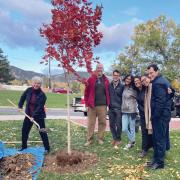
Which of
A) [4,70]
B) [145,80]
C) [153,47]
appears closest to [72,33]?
[145,80]

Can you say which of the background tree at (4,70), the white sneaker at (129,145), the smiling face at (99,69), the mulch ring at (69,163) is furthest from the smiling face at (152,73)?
the background tree at (4,70)

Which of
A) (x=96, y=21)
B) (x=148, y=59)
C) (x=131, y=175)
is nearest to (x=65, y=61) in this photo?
(x=96, y=21)

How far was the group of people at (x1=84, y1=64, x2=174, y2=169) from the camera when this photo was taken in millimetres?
7379

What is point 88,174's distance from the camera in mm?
7195

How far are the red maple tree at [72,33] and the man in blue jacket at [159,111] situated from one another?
1351 millimetres

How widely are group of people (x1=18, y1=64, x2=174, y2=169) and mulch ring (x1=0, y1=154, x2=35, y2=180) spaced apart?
127 cm

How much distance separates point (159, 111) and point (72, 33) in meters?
2.25

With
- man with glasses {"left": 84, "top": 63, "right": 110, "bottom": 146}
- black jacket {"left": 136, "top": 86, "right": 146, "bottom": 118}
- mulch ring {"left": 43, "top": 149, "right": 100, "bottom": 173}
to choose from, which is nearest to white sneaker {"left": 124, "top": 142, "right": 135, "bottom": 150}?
man with glasses {"left": 84, "top": 63, "right": 110, "bottom": 146}

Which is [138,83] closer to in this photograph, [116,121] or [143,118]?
[143,118]

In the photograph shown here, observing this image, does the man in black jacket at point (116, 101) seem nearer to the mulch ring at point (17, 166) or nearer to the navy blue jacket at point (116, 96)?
the navy blue jacket at point (116, 96)

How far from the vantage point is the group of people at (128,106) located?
24.3 feet

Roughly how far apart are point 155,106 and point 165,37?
43.9 m

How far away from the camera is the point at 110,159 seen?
8.32 m

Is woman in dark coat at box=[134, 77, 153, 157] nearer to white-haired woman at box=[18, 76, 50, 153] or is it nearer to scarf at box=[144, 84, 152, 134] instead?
scarf at box=[144, 84, 152, 134]
